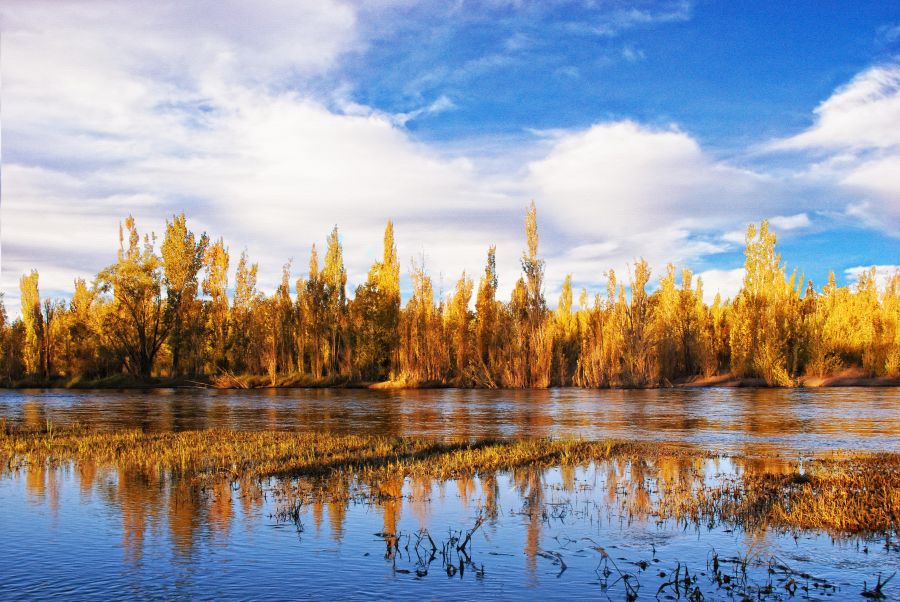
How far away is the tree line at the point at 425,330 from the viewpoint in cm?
5519

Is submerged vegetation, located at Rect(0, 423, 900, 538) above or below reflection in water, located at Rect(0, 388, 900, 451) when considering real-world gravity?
above

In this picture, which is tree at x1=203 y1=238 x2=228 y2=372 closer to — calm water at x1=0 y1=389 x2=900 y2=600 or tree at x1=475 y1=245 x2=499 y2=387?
tree at x1=475 y1=245 x2=499 y2=387

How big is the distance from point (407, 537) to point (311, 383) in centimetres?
5838

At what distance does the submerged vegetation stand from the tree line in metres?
38.9

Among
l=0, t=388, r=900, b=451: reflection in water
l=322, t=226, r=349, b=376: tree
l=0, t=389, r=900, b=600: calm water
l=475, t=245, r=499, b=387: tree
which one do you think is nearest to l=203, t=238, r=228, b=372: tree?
l=322, t=226, r=349, b=376: tree

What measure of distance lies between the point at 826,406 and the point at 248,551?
1210 inches

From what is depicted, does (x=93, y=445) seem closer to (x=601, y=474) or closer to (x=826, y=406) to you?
(x=601, y=474)

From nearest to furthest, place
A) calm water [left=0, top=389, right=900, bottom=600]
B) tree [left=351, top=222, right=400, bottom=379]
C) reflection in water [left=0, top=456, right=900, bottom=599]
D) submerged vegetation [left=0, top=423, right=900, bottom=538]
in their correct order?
1. calm water [left=0, top=389, right=900, bottom=600]
2. reflection in water [left=0, top=456, right=900, bottom=599]
3. submerged vegetation [left=0, top=423, right=900, bottom=538]
4. tree [left=351, top=222, right=400, bottom=379]

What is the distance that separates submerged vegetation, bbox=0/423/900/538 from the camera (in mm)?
10414

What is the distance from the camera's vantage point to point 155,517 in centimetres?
1015

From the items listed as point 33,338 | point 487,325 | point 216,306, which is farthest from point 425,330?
point 33,338

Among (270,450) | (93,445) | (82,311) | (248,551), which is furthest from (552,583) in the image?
(82,311)

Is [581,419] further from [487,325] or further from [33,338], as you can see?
[33,338]

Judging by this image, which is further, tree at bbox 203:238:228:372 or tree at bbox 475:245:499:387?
tree at bbox 203:238:228:372
